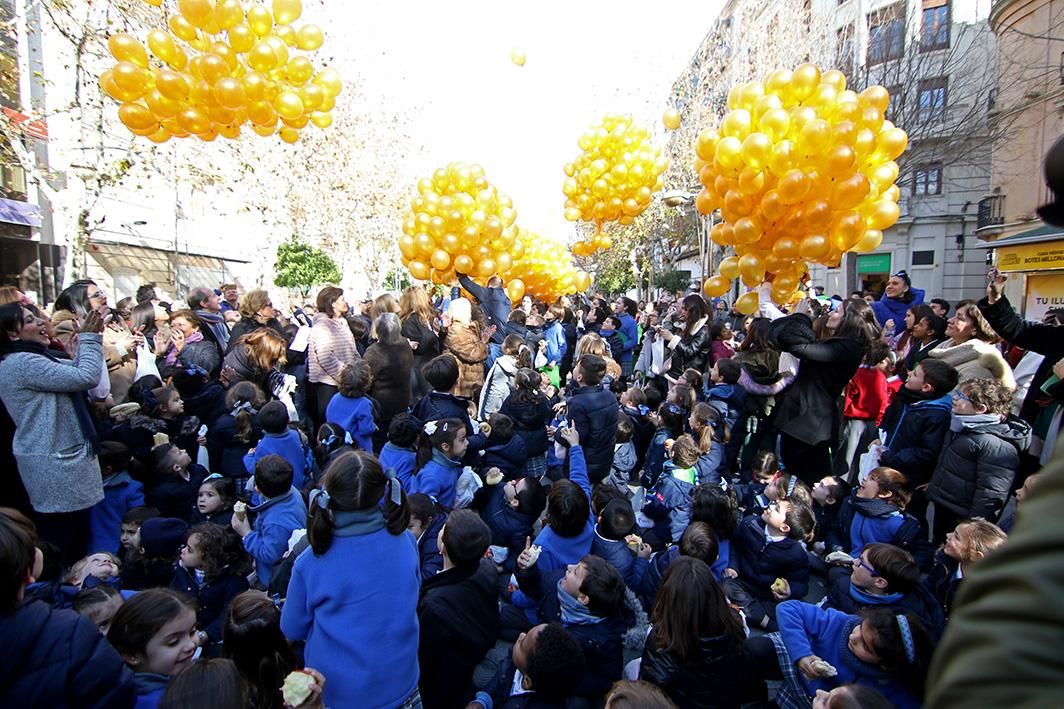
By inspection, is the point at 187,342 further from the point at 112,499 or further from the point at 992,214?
the point at 992,214

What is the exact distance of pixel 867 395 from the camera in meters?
5.11

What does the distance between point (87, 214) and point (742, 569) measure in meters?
8.92

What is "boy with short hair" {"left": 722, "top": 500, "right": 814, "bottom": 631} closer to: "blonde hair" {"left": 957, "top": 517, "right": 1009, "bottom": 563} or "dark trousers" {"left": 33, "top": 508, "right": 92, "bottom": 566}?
"blonde hair" {"left": 957, "top": 517, "right": 1009, "bottom": 563}

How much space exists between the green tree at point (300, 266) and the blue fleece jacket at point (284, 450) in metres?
16.4

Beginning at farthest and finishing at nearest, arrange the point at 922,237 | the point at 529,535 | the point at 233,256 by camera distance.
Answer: the point at 233,256 < the point at 922,237 < the point at 529,535

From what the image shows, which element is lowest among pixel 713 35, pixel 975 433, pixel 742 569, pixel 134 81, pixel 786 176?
pixel 742 569

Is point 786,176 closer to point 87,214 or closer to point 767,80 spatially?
point 767,80

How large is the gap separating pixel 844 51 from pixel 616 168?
9.54 meters

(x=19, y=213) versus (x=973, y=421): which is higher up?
(x=19, y=213)

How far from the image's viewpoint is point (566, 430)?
427 centimetres

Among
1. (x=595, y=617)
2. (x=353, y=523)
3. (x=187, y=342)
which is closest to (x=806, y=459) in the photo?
(x=595, y=617)

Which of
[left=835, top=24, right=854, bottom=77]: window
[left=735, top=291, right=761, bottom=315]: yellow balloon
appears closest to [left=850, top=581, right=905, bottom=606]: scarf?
[left=735, top=291, right=761, bottom=315]: yellow balloon

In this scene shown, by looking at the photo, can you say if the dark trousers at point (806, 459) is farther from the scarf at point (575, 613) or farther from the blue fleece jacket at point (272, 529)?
the blue fleece jacket at point (272, 529)

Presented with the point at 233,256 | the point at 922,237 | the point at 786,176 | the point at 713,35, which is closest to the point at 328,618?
the point at 786,176
